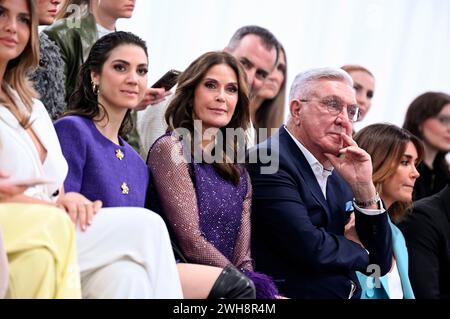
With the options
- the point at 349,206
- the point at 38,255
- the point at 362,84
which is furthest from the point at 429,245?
the point at 38,255

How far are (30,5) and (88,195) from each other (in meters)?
0.66

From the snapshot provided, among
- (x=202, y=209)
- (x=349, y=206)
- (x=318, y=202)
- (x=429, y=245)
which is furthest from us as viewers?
(x=429, y=245)

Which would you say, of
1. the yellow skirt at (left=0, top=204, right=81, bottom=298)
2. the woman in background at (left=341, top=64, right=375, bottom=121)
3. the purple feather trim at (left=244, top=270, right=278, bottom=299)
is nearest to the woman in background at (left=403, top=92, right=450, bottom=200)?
the woman in background at (left=341, top=64, right=375, bottom=121)

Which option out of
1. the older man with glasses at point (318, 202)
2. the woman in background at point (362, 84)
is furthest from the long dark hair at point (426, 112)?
the older man with glasses at point (318, 202)

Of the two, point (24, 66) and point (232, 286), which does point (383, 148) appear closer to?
point (232, 286)

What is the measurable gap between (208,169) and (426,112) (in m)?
1.87

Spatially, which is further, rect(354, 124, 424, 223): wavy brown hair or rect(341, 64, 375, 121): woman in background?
rect(341, 64, 375, 121): woman in background

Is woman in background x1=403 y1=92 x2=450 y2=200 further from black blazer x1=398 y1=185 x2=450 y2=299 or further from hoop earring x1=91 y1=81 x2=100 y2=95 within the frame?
hoop earring x1=91 y1=81 x2=100 y2=95

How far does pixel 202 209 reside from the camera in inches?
140

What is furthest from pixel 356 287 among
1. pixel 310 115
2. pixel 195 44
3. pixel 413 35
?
pixel 413 35

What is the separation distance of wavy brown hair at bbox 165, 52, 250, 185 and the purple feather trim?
1.36 feet

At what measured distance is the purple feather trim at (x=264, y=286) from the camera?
11.1 ft

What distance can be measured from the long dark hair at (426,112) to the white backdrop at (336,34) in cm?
107

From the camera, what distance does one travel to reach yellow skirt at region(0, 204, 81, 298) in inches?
106
